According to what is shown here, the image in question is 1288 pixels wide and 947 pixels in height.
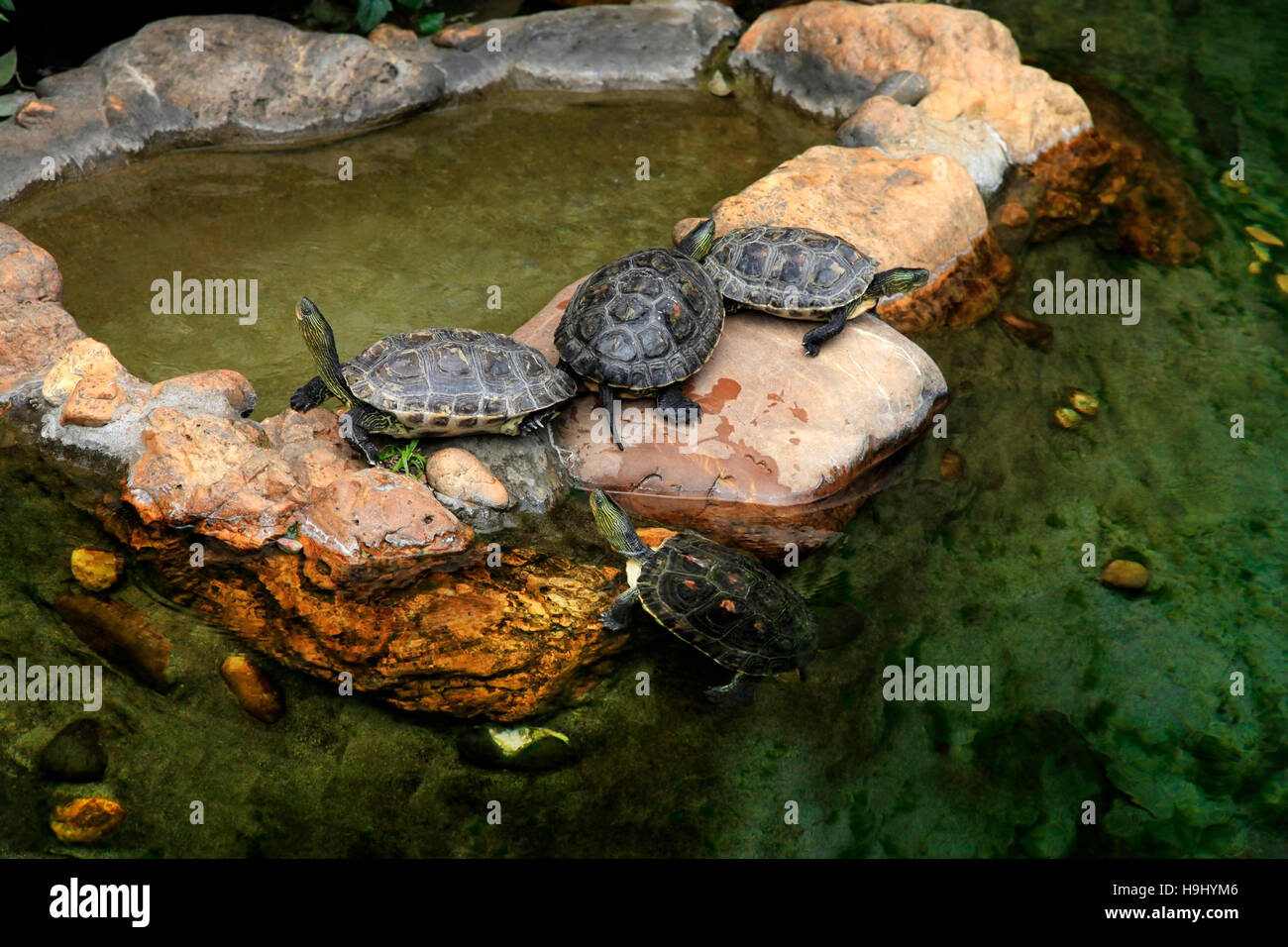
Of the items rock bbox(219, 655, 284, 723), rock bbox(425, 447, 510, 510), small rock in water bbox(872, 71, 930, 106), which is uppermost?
small rock in water bbox(872, 71, 930, 106)

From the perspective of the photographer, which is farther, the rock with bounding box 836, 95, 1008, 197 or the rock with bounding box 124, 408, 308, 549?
the rock with bounding box 836, 95, 1008, 197

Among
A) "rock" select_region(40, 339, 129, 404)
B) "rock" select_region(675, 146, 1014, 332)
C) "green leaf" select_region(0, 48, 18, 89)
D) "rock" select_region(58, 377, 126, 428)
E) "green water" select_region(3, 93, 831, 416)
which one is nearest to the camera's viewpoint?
"rock" select_region(58, 377, 126, 428)

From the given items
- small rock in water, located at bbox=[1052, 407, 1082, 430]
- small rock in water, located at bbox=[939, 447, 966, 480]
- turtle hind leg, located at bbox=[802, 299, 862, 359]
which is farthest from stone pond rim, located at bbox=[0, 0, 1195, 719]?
small rock in water, located at bbox=[1052, 407, 1082, 430]

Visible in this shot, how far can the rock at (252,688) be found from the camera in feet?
13.8

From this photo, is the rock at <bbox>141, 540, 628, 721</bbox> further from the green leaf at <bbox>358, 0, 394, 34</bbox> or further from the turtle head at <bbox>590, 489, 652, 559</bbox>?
the green leaf at <bbox>358, 0, 394, 34</bbox>

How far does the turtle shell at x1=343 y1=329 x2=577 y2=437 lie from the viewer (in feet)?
15.8

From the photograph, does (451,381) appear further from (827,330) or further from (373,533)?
(827,330)

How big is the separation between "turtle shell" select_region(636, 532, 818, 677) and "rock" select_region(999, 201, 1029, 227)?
438 centimetres

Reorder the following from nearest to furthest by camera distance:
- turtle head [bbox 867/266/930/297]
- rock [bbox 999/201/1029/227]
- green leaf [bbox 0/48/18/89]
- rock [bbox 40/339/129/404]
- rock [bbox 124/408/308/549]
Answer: rock [bbox 124/408/308/549]
rock [bbox 40/339/129/404]
turtle head [bbox 867/266/930/297]
green leaf [bbox 0/48/18/89]
rock [bbox 999/201/1029/227]

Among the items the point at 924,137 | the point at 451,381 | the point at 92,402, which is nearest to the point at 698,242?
the point at 451,381

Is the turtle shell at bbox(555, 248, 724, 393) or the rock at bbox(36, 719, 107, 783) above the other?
the turtle shell at bbox(555, 248, 724, 393)

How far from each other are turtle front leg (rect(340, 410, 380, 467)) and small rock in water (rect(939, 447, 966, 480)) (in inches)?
123

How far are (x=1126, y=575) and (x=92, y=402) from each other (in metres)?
5.36

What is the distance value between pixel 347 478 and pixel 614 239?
313 centimetres
